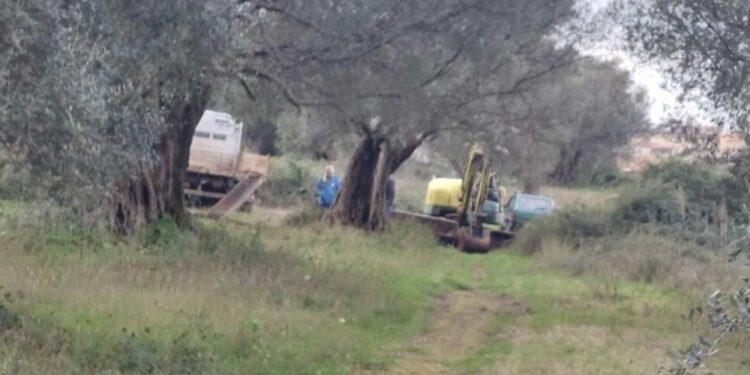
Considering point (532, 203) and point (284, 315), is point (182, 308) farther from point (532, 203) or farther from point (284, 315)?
point (532, 203)

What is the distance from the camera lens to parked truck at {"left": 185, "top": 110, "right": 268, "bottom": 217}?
38.8 metres

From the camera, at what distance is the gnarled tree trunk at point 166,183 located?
2027cm

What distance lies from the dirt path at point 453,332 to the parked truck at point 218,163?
1775cm

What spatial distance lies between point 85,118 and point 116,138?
117 centimetres

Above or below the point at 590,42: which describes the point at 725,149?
below

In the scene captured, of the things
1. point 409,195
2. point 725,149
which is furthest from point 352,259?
point 409,195

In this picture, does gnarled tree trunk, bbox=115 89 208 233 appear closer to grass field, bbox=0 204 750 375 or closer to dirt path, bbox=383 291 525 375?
grass field, bbox=0 204 750 375

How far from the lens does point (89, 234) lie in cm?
1753

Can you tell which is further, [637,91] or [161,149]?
[637,91]

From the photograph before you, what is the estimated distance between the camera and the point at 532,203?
40625 millimetres

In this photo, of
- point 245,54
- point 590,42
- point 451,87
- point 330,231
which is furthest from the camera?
point 330,231

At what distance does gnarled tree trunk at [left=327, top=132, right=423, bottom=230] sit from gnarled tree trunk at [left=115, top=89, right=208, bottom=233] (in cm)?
1227

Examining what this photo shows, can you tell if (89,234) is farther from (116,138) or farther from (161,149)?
(116,138)

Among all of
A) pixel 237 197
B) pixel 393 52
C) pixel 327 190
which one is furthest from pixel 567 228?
pixel 393 52
